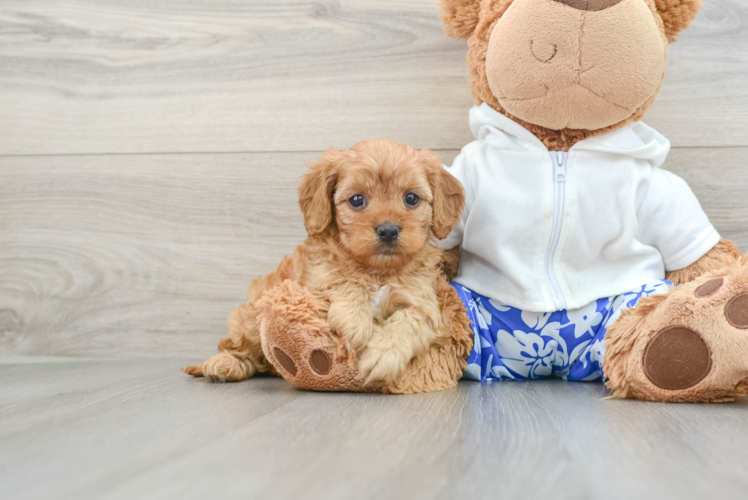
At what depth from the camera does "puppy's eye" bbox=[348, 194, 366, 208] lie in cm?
108

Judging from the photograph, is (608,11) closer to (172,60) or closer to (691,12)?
(691,12)

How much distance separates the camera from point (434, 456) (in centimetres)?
70

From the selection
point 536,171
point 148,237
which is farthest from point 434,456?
point 148,237

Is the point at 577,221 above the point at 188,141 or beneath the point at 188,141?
beneath

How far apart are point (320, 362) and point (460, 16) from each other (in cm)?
74

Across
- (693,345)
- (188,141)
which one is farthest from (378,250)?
(188,141)

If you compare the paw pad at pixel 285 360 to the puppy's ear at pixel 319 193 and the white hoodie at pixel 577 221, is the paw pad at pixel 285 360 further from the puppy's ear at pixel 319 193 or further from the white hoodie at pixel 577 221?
the white hoodie at pixel 577 221

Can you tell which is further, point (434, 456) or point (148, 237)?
point (148, 237)

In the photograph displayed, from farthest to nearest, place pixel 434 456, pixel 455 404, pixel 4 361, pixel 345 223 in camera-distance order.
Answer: pixel 4 361 → pixel 345 223 → pixel 455 404 → pixel 434 456

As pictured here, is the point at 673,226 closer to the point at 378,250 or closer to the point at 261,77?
the point at 378,250

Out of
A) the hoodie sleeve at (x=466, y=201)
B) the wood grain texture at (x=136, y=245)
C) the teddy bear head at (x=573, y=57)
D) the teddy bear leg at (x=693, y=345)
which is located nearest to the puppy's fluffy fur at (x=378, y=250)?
the hoodie sleeve at (x=466, y=201)

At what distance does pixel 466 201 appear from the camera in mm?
1246

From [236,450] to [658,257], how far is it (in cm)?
91

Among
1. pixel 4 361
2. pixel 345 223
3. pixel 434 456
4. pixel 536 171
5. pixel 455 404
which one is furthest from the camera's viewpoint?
pixel 4 361
